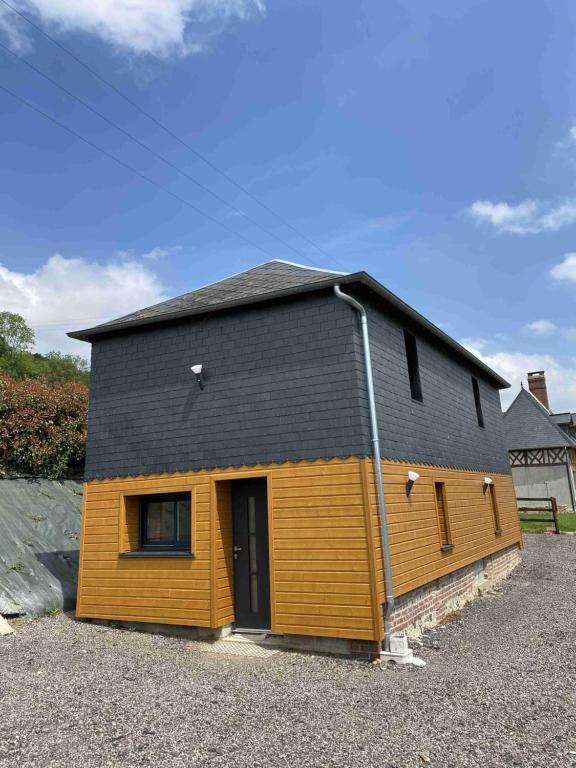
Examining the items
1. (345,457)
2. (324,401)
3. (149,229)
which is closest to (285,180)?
(149,229)

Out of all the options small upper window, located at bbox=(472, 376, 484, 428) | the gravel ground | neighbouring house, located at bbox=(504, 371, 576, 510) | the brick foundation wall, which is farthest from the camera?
neighbouring house, located at bbox=(504, 371, 576, 510)

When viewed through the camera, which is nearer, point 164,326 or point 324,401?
point 324,401

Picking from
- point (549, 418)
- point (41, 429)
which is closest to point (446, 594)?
point (41, 429)

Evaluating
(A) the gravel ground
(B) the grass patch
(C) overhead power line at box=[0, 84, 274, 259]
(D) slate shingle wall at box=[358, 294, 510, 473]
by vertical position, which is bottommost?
(B) the grass patch

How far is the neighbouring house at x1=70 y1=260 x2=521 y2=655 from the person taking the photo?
624 cm

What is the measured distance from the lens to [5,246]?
46.4 feet

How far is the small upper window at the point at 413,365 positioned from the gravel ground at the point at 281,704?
3973mm

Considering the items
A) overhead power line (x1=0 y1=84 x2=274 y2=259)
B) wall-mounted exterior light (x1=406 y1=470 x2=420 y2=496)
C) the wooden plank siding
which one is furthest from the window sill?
overhead power line (x1=0 y1=84 x2=274 y2=259)

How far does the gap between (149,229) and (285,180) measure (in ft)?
10.1

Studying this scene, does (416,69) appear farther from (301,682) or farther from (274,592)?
(301,682)

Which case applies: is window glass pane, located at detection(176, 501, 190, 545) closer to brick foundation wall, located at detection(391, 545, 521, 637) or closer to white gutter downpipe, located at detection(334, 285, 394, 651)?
white gutter downpipe, located at detection(334, 285, 394, 651)

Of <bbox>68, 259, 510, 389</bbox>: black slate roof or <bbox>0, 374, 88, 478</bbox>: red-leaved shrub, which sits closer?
<bbox>68, 259, 510, 389</bbox>: black slate roof

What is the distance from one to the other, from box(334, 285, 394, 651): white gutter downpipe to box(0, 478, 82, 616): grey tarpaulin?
560 centimetres

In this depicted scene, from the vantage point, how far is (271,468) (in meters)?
6.74
